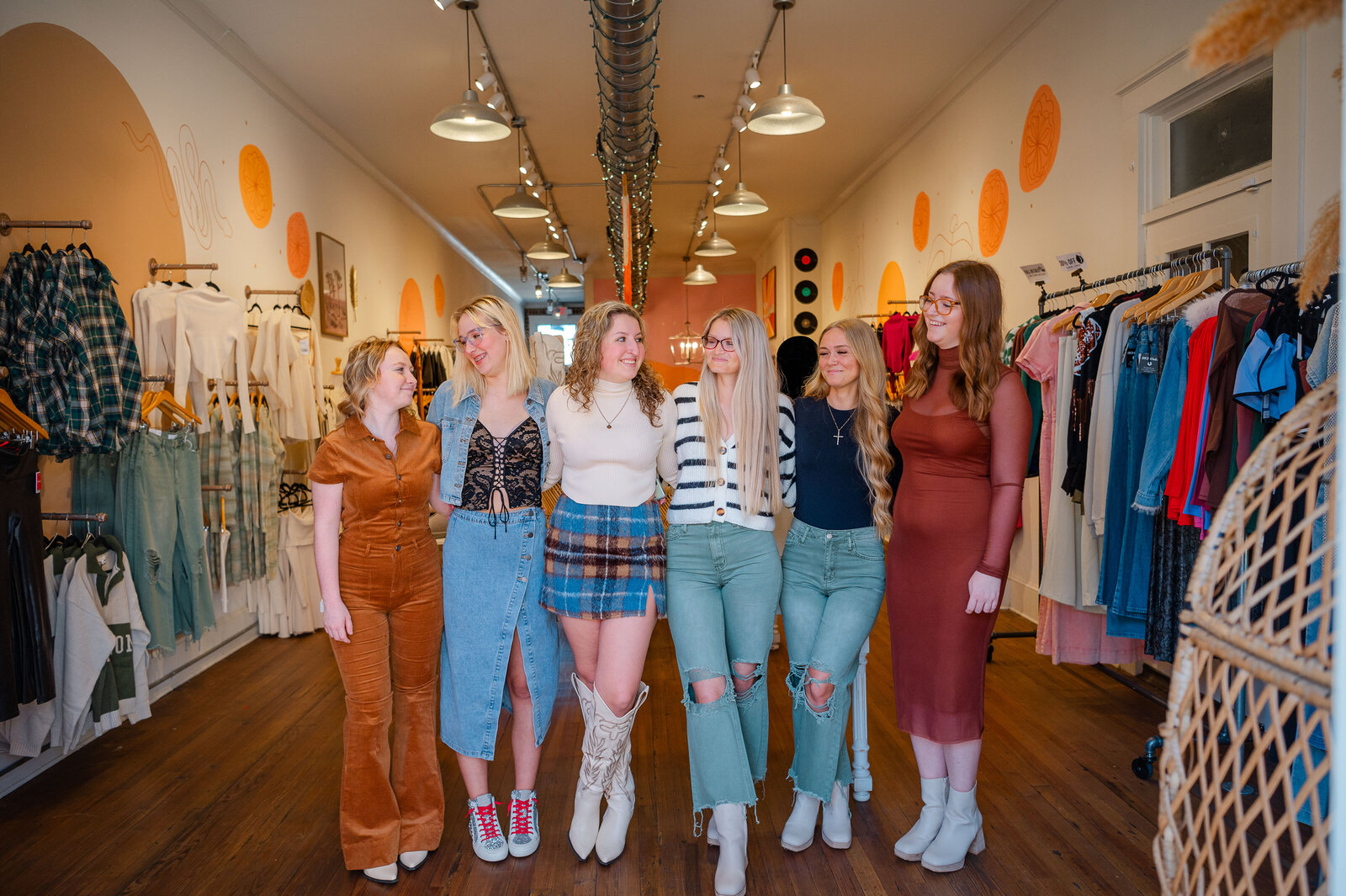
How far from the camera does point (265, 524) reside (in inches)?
187

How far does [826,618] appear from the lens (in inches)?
95.7

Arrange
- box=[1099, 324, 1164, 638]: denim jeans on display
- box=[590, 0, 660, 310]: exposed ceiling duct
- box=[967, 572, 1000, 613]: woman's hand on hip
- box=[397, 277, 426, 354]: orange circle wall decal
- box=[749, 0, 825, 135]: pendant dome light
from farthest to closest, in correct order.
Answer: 1. box=[397, 277, 426, 354]: orange circle wall decal
2. box=[749, 0, 825, 135]: pendant dome light
3. box=[590, 0, 660, 310]: exposed ceiling duct
4. box=[1099, 324, 1164, 638]: denim jeans on display
5. box=[967, 572, 1000, 613]: woman's hand on hip

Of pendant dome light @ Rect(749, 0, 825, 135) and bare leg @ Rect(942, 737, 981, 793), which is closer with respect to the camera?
bare leg @ Rect(942, 737, 981, 793)

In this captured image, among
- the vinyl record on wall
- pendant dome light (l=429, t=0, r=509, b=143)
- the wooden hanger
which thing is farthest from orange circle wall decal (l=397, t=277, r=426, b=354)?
the wooden hanger

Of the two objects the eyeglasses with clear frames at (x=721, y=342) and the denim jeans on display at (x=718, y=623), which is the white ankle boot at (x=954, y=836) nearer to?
the denim jeans on display at (x=718, y=623)

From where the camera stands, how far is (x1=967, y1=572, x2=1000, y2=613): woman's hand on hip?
90.7 inches

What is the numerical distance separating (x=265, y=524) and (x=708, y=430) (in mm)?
3292

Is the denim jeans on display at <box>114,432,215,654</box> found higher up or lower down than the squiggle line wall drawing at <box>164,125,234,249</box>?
lower down

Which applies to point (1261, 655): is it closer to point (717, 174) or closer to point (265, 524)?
point (265, 524)

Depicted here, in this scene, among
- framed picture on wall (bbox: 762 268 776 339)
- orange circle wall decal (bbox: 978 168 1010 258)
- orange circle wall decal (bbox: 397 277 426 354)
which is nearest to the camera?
orange circle wall decal (bbox: 978 168 1010 258)

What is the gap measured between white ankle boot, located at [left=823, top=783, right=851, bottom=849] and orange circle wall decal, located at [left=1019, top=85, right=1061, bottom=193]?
3.93 meters

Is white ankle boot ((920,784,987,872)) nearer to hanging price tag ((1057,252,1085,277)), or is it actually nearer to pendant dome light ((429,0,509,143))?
hanging price tag ((1057,252,1085,277))

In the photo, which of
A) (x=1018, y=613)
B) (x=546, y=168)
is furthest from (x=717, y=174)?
(x=1018, y=613)

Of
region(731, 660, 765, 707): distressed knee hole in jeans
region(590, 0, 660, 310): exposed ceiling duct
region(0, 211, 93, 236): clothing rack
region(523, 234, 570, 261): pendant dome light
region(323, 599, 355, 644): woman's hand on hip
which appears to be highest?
region(590, 0, 660, 310): exposed ceiling duct
